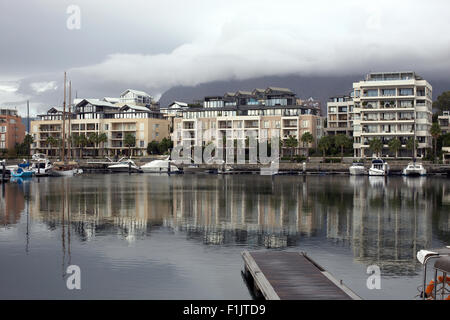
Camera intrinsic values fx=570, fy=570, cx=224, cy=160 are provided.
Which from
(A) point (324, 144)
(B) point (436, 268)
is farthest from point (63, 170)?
(B) point (436, 268)

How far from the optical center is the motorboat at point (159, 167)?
15775 cm

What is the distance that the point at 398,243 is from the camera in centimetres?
4169

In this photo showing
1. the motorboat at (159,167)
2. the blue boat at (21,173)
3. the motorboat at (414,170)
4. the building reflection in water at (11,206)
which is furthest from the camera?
the motorboat at (159,167)

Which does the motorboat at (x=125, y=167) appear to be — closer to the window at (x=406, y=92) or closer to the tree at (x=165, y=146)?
the tree at (x=165, y=146)

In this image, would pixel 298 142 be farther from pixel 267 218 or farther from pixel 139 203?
pixel 267 218

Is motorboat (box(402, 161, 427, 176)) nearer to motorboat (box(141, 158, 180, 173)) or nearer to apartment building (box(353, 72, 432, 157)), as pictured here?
apartment building (box(353, 72, 432, 157))

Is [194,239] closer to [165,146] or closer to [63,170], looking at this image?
[63,170]

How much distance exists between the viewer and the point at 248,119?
178 metres

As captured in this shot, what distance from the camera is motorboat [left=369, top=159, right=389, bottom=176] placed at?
132500 millimetres

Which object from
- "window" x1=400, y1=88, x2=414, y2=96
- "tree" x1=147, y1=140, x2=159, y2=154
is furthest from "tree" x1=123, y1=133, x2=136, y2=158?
"window" x1=400, y1=88, x2=414, y2=96

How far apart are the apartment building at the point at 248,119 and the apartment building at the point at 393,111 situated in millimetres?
20422

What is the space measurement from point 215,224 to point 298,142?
406ft

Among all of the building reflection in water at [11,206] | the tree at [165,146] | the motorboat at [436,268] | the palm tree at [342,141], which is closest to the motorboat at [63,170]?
the tree at [165,146]
